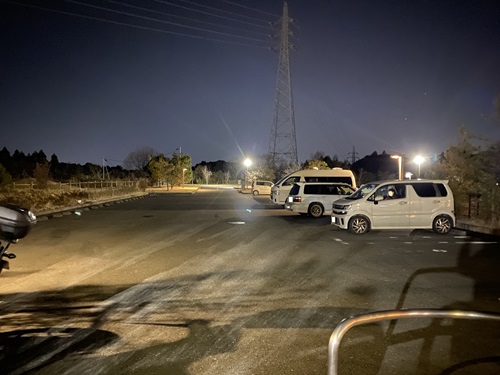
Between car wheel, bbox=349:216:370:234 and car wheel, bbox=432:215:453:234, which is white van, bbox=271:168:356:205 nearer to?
car wheel, bbox=432:215:453:234

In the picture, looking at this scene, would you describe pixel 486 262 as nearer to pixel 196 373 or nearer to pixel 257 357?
pixel 257 357

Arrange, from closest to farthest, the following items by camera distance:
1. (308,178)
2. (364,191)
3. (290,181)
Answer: (364,191), (290,181), (308,178)

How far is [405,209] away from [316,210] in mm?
6256

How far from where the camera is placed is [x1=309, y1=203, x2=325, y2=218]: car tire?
64.0 ft

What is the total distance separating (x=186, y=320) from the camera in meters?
5.43

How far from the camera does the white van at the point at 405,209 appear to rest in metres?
13.7

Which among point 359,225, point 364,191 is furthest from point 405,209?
point 364,191

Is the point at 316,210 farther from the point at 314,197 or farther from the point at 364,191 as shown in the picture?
the point at 364,191

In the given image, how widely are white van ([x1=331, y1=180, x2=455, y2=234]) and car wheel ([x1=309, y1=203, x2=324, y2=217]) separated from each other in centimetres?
562

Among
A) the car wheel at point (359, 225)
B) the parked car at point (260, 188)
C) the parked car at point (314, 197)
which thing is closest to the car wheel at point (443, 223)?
the car wheel at point (359, 225)

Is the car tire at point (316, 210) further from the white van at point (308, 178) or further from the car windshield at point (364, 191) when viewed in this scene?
the white van at point (308, 178)

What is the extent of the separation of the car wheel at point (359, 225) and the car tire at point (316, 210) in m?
5.68

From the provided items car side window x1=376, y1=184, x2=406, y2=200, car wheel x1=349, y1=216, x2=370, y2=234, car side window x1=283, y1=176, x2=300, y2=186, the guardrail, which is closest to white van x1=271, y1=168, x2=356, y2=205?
car side window x1=283, y1=176, x2=300, y2=186

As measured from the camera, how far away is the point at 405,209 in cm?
1366
